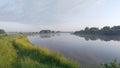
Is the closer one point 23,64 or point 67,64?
point 23,64

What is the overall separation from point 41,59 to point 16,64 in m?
2.85

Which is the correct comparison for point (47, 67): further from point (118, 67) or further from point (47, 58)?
point (118, 67)

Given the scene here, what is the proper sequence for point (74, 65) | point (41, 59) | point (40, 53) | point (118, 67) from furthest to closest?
point (40, 53)
point (41, 59)
point (74, 65)
point (118, 67)

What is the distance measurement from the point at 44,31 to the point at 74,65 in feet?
558

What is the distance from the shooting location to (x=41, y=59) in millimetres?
11648

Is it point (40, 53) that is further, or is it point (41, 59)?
point (40, 53)

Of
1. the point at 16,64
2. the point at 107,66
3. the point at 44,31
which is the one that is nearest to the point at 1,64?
the point at 16,64

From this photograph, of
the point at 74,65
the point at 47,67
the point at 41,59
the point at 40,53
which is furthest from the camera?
the point at 40,53

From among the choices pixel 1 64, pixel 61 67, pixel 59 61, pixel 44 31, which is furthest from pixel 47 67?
pixel 44 31

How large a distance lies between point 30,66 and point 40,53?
436 centimetres

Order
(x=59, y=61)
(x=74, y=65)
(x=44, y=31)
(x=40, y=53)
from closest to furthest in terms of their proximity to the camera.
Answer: (x=74, y=65)
(x=59, y=61)
(x=40, y=53)
(x=44, y=31)

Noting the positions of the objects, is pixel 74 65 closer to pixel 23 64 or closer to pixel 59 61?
pixel 59 61

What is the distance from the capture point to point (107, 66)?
809cm

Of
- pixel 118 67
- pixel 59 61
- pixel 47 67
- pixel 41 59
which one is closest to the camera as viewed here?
pixel 118 67
